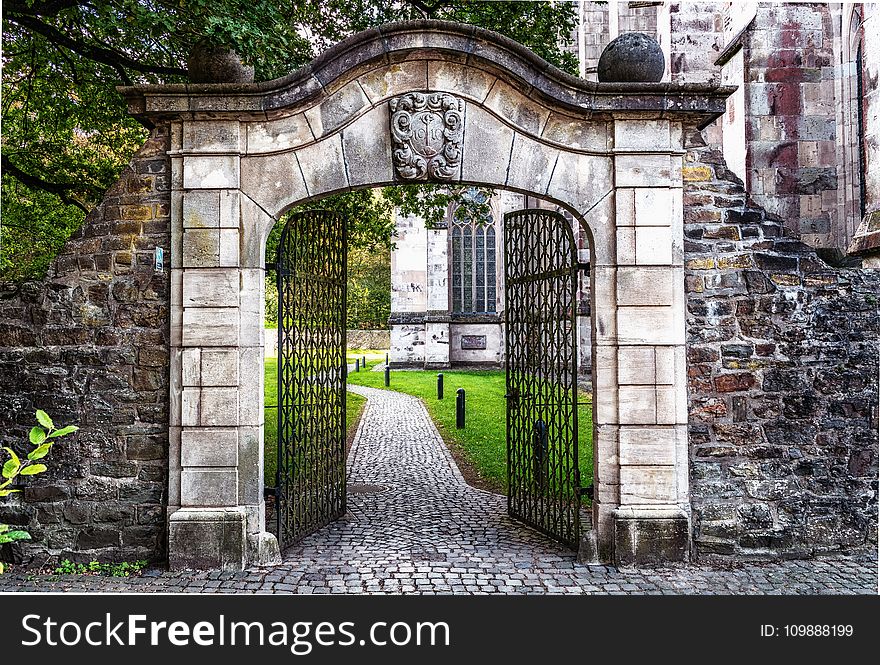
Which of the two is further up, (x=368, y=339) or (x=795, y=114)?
(x=795, y=114)

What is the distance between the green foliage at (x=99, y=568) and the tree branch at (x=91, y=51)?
5.30 metres

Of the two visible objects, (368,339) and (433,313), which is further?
(368,339)

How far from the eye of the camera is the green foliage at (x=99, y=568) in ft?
16.4

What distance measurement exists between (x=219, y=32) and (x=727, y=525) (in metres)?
5.75

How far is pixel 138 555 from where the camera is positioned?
513 centimetres

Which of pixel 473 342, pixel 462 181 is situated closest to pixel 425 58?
pixel 462 181

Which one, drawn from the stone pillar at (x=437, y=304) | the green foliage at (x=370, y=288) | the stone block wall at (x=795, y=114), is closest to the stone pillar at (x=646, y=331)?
the stone block wall at (x=795, y=114)

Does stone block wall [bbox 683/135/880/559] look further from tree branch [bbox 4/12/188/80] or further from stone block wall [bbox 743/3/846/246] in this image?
tree branch [bbox 4/12/188/80]

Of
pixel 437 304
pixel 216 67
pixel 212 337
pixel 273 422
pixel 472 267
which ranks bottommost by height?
pixel 273 422

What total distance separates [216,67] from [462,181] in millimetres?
2133

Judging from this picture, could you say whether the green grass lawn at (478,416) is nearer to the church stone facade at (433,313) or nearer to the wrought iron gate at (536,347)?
the church stone facade at (433,313)

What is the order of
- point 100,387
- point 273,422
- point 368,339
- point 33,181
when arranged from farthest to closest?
point 368,339 < point 273,422 < point 33,181 < point 100,387

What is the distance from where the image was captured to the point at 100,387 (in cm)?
516

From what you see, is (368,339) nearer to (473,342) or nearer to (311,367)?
(473,342)
